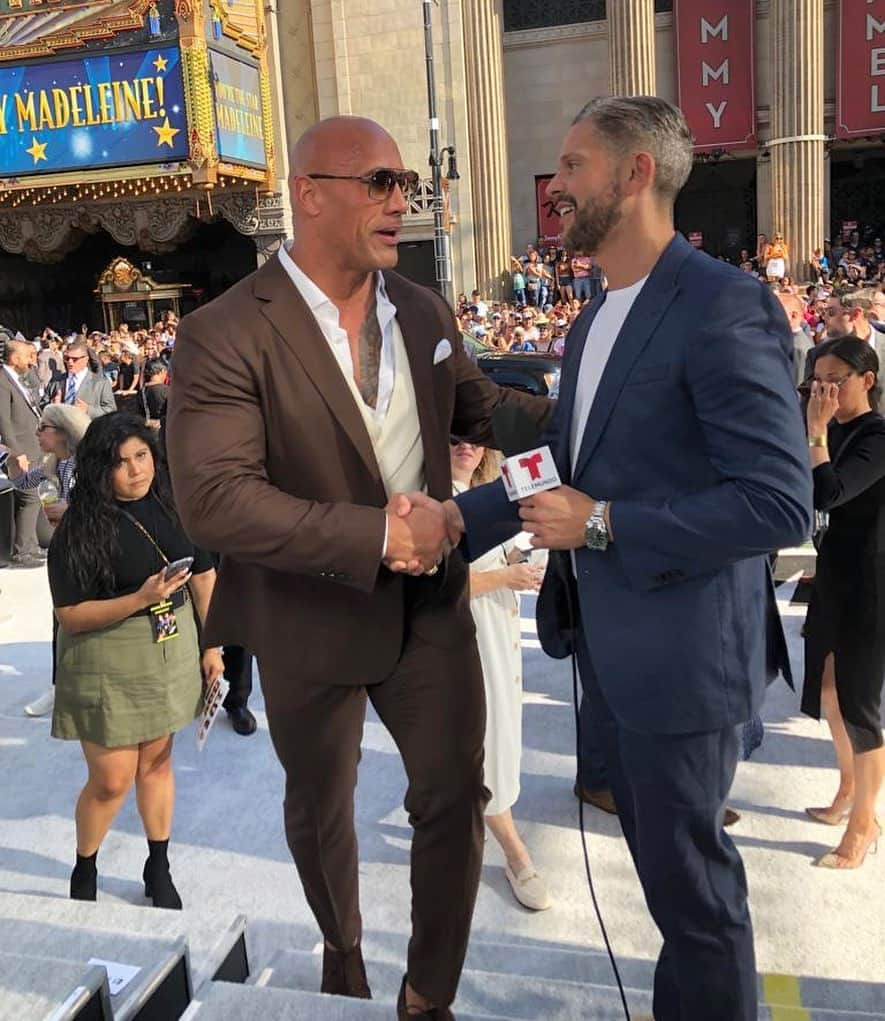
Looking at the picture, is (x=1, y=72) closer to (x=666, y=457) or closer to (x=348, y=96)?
(x=348, y=96)

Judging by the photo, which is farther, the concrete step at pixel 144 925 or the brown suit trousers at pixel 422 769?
the concrete step at pixel 144 925

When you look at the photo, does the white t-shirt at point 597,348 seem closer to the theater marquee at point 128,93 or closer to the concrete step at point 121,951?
the concrete step at point 121,951

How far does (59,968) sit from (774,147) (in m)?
26.7

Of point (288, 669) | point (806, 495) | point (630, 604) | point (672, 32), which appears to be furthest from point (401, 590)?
point (672, 32)

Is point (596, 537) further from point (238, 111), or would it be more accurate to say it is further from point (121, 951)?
point (238, 111)

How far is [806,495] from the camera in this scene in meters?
1.84

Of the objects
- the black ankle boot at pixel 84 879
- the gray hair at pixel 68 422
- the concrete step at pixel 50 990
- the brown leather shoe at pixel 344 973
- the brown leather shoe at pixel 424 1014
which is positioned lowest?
the black ankle boot at pixel 84 879

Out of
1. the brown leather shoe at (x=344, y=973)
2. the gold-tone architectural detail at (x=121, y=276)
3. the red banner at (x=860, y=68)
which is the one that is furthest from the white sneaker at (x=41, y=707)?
the red banner at (x=860, y=68)

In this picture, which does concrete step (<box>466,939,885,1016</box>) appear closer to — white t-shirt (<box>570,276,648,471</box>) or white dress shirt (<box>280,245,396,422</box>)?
white t-shirt (<box>570,276,648,471</box>)

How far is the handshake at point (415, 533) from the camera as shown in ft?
6.92

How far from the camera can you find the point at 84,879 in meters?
3.56

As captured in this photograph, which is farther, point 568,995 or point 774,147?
point 774,147

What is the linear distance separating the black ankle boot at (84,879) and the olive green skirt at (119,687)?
457 millimetres

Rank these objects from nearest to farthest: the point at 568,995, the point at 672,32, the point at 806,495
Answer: the point at 806,495, the point at 568,995, the point at 672,32
